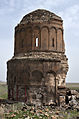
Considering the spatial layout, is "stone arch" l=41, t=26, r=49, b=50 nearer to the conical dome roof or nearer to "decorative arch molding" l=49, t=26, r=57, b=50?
"decorative arch molding" l=49, t=26, r=57, b=50

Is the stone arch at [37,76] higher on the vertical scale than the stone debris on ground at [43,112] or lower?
higher

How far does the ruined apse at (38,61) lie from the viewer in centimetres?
1418

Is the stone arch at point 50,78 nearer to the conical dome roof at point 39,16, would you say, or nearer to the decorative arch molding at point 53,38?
the decorative arch molding at point 53,38

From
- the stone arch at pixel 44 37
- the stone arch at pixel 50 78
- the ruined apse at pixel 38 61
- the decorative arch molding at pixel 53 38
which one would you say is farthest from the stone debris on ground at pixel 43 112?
the stone arch at pixel 44 37

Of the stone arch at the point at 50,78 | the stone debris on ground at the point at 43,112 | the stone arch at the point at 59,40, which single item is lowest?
the stone debris on ground at the point at 43,112

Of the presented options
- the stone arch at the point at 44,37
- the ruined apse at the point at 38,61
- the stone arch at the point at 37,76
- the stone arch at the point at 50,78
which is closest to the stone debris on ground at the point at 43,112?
the ruined apse at the point at 38,61

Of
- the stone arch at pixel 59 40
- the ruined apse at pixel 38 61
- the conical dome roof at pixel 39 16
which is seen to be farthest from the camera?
the stone arch at pixel 59 40

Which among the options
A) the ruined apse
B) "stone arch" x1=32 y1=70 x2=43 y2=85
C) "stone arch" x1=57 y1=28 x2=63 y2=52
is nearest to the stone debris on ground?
the ruined apse

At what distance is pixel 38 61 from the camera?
46.9 ft

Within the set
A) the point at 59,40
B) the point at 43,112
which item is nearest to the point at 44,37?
the point at 59,40

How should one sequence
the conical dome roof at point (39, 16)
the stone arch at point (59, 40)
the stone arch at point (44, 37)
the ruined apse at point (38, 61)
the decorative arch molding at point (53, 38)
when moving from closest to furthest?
the ruined apse at point (38, 61)
the stone arch at point (44, 37)
the decorative arch molding at point (53, 38)
the conical dome roof at point (39, 16)
the stone arch at point (59, 40)

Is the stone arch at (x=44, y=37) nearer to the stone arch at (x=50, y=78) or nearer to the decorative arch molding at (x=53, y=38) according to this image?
the decorative arch molding at (x=53, y=38)

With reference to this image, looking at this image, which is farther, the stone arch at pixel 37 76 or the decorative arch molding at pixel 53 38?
the decorative arch molding at pixel 53 38

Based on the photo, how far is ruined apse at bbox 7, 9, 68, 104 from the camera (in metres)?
14.2
